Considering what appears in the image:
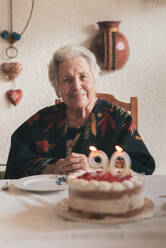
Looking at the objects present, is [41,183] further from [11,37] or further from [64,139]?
[11,37]

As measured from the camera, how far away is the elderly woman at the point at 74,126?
→ 5.64ft

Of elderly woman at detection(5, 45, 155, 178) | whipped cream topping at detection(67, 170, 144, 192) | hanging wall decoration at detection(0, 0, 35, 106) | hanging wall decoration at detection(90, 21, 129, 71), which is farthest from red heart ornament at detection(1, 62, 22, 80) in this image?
whipped cream topping at detection(67, 170, 144, 192)

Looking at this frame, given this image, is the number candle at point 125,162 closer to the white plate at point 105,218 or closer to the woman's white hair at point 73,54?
the white plate at point 105,218

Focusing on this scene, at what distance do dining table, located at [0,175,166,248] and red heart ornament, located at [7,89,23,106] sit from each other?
227cm

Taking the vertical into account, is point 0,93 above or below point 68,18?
below

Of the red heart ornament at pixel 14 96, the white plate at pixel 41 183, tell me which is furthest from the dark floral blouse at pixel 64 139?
the red heart ornament at pixel 14 96

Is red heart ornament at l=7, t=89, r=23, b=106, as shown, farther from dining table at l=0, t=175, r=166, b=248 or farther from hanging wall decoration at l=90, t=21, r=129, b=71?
dining table at l=0, t=175, r=166, b=248

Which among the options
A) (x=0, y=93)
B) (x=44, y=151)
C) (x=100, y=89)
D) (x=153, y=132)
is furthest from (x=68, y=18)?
(x=44, y=151)

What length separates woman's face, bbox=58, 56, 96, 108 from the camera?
1.82 meters

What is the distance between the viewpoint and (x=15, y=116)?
329cm

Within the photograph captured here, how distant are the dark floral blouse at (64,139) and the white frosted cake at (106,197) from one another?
72 cm

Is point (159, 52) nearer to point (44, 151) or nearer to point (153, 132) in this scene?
point (153, 132)

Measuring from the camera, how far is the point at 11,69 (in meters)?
3.17

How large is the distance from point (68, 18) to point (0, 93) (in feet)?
2.98
